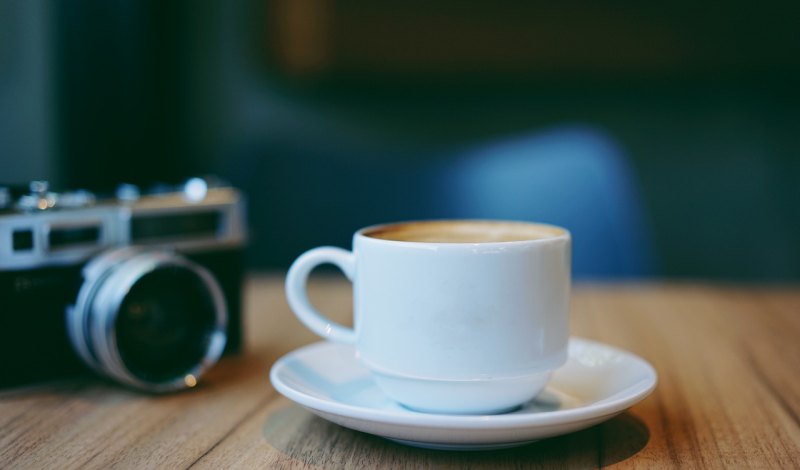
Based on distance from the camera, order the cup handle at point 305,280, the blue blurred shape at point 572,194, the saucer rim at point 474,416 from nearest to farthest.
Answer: the saucer rim at point 474,416, the cup handle at point 305,280, the blue blurred shape at point 572,194

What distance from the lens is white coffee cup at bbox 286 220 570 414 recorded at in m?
0.40

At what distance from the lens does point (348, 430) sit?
43 cm

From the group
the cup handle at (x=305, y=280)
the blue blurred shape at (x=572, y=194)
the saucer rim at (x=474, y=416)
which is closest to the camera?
the saucer rim at (x=474, y=416)

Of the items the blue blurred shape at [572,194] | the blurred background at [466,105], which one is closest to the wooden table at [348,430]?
the blue blurred shape at [572,194]

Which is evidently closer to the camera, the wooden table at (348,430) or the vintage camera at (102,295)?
the wooden table at (348,430)

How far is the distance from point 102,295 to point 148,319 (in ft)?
0.14

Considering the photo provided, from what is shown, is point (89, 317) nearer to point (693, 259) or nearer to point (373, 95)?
point (373, 95)

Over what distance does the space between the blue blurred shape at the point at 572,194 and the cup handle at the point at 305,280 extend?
27.8 inches

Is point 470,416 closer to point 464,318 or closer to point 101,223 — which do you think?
point 464,318

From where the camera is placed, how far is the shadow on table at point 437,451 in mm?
387

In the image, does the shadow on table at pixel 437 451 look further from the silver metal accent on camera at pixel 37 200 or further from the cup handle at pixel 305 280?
the silver metal accent on camera at pixel 37 200

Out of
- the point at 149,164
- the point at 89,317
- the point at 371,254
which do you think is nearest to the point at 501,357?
the point at 371,254

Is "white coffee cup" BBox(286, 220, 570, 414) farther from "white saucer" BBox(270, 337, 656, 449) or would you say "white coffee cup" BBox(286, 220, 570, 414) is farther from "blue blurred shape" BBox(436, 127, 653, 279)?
"blue blurred shape" BBox(436, 127, 653, 279)

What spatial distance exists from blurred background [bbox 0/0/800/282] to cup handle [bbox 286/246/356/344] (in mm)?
926
